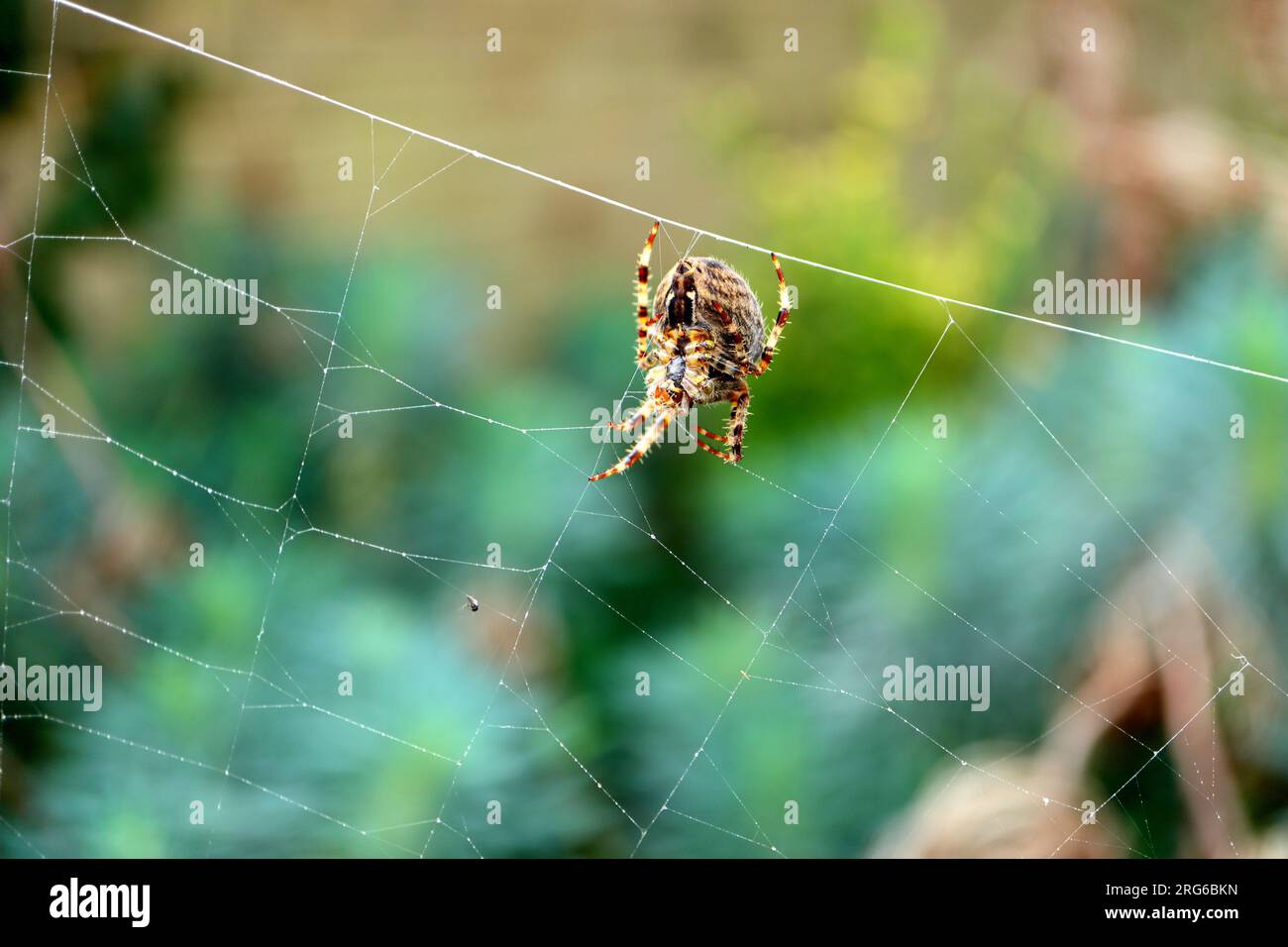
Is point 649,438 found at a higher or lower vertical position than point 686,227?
lower

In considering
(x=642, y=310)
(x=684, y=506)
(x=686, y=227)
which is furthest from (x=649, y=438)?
(x=684, y=506)

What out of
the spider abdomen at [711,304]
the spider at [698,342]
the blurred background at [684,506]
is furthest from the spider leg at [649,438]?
the blurred background at [684,506]

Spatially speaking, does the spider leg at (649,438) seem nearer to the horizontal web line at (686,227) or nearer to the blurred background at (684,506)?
the horizontal web line at (686,227)

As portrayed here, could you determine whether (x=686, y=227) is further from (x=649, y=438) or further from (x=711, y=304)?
(x=649, y=438)

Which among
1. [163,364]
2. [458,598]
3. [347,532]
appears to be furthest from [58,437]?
[458,598]

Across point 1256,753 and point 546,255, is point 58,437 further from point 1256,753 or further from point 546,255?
point 1256,753

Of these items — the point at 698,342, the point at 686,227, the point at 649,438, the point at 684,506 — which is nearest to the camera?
the point at 686,227

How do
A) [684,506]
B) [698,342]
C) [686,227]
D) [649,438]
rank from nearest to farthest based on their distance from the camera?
[686,227] → [698,342] → [649,438] → [684,506]

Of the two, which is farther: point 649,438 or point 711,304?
point 649,438
